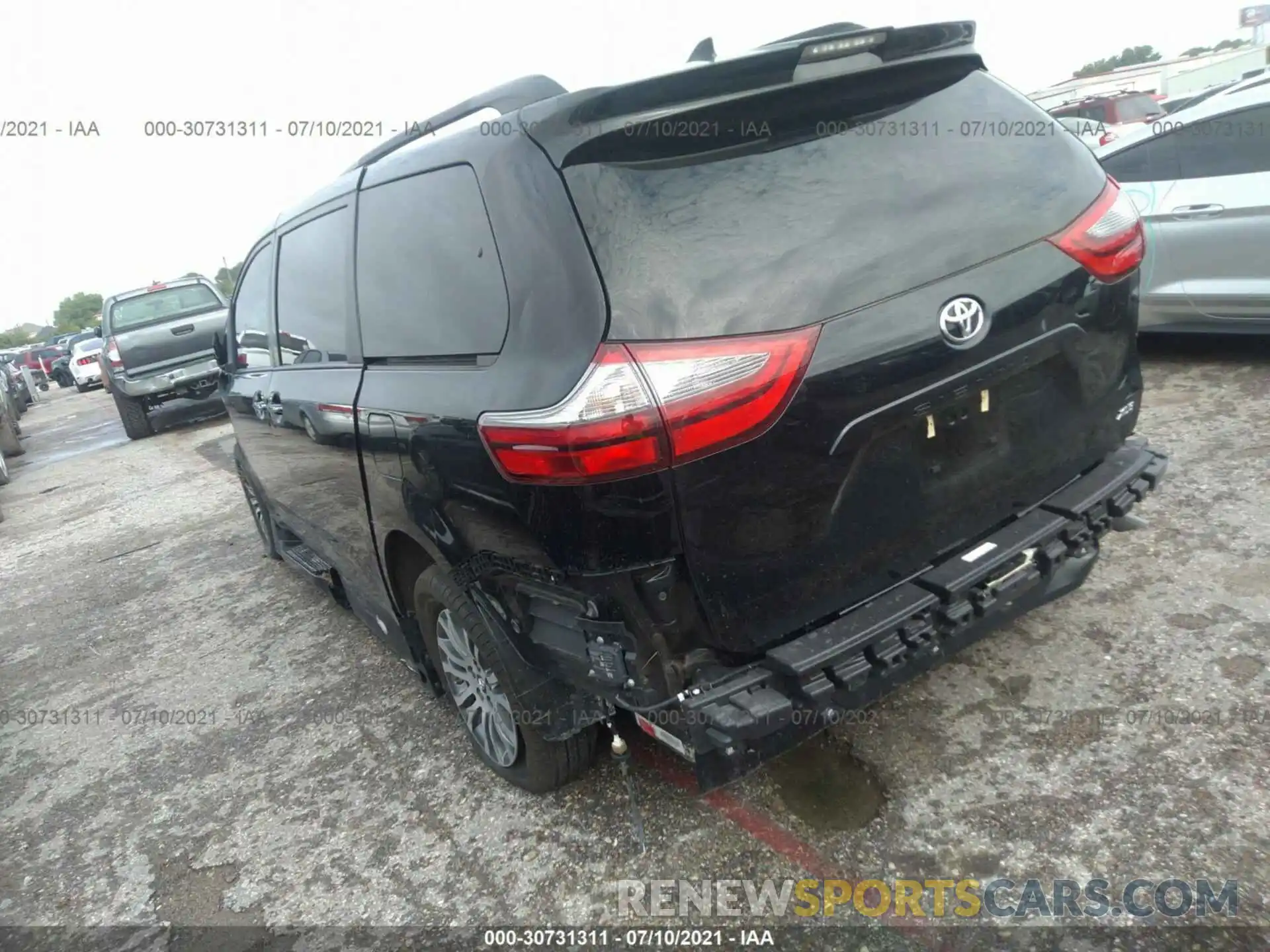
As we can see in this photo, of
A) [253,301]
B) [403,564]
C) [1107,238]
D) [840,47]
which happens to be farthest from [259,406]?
[1107,238]

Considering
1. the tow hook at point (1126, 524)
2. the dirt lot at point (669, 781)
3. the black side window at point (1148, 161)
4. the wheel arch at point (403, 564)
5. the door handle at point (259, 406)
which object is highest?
the black side window at point (1148, 161)

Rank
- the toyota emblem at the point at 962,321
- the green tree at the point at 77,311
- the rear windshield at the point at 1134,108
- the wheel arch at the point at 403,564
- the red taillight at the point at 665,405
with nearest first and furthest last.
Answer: the red taillight at the point at 665,405
the toyota emblem at the point at 962,321
the wheel arch at the point at 403,564
the rear windshield at the point at 1134,108
the green tree at the point at 77,311

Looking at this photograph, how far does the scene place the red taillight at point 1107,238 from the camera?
232 centimetres

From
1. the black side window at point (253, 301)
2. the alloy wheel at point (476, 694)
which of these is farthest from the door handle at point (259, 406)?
the alloy wheel at point (476, 694)

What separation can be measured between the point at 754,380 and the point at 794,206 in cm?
46

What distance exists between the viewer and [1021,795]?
2402mm

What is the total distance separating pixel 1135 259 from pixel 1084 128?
10301 mm

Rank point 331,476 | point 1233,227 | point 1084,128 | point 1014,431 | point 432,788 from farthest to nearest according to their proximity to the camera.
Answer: point 1084,128 → point 1233,227 → point 331,476 → point 432,788 → point 1014,431

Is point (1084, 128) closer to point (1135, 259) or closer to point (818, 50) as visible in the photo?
point (1135, 259)

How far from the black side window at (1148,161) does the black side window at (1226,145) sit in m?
0.04

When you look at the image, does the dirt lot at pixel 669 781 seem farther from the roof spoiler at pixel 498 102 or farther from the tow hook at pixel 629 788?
the roof spoiler at pixel 498 102

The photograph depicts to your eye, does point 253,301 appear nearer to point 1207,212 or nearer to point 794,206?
point 794,206

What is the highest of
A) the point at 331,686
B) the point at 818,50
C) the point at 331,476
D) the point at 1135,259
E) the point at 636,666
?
the point at 818,50

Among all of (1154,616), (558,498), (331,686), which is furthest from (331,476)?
(1154,616)
